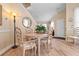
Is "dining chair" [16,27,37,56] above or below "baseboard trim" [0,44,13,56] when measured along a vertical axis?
above

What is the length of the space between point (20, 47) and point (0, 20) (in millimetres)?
896

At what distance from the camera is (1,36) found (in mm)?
3672

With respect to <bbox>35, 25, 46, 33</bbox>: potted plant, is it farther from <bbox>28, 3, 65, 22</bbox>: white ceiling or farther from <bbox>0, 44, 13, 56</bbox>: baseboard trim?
<bbox>0, 44, 13, 56</bbox>: baseboard trim

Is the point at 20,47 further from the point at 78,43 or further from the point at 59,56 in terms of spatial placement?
the point at 78,43

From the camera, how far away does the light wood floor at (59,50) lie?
3.50 m

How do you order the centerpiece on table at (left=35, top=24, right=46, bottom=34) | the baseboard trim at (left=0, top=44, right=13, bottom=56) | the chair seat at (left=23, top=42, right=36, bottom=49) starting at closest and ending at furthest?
the baseboard trim at (left=0, top=44, right=13, bottom=56)
the chair seat at (left=23, top=42, right=36, bottom=49)
the centerpiece on table at (left=35, top=24, right=46, bottom=34)

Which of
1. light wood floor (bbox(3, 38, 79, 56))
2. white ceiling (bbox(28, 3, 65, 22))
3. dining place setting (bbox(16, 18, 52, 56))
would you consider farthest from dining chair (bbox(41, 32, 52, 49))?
white ceiling (bbox(28, 3, 65, 22))

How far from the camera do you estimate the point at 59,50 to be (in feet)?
12.2

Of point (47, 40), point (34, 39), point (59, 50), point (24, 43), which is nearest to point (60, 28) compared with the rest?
point (47, 40)

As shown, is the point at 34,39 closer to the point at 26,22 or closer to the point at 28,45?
the point at 28,45

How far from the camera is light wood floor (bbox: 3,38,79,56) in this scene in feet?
11.5

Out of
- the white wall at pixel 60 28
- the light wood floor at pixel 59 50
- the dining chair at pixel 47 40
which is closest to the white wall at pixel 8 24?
the light wood floor at pixel 59 50

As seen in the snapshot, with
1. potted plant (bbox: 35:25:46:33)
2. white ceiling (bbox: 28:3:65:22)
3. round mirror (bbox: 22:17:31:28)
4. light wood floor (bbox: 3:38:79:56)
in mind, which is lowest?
light wood floor (bbox: 3:38:79:56)

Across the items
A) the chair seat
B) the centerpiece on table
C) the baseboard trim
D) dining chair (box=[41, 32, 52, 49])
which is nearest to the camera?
the baseboard trim
